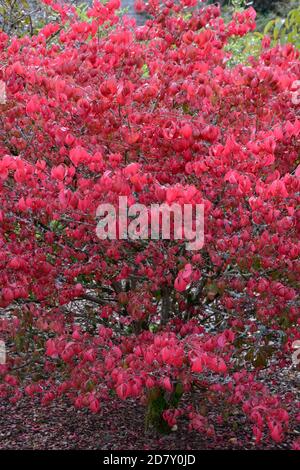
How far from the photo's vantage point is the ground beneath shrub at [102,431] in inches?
152

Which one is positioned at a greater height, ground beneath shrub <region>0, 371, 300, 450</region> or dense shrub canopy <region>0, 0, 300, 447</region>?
dense shrub canopy <region>0, 0, 300, 447</region>

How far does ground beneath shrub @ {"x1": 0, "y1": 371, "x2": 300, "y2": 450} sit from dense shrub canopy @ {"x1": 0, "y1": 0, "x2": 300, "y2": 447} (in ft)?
1.51

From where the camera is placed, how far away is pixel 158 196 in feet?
8.46

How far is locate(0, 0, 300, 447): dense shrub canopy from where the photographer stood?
2662 mm

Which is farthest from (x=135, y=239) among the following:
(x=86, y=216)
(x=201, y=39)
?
(x=201, y=39)

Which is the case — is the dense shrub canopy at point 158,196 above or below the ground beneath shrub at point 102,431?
above

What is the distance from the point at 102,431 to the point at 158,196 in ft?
6.68

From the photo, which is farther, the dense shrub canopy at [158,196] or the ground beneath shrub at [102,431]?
the ground beneath shrub at [102,431]

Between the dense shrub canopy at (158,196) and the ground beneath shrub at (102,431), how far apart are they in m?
0.46

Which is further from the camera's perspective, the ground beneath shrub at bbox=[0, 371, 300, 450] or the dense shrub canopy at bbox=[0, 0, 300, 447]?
the ground beneath shrub at bbox=[0, 371, 300, 450]

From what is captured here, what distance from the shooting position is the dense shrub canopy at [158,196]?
8.73 feet

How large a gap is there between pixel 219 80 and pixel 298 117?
410mm
